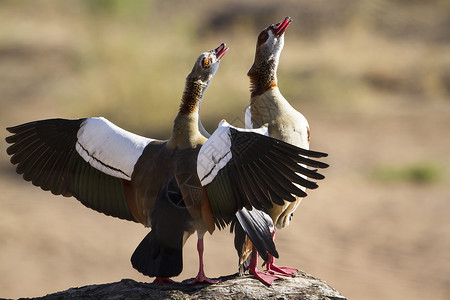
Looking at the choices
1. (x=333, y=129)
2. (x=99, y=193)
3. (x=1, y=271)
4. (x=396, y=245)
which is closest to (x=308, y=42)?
(x=333, y=129)

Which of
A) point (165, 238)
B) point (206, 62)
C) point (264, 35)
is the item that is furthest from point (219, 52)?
point (165, 238)

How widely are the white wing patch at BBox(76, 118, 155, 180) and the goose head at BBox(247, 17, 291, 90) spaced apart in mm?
978

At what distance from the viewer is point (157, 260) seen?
4.02 m

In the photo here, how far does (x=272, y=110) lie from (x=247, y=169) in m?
0.81

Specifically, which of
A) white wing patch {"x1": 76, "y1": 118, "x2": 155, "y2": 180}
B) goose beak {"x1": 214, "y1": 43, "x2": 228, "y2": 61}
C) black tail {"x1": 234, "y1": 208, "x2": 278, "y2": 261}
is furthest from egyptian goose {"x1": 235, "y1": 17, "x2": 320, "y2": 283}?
white wing patch {"x1": 76, "y1": 118, "x2": 155, "y2": 180}

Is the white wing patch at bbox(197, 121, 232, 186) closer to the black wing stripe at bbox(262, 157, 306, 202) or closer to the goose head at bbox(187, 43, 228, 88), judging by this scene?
the black wing stripe at bbox(262, 157, 306, 202)

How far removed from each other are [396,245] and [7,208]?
6.84 m

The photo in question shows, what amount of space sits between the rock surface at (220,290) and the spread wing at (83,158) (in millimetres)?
531

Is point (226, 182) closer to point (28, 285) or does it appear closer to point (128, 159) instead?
point (128, 159)

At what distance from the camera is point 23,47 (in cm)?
2195

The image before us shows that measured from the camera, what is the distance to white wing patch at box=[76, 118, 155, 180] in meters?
4.29

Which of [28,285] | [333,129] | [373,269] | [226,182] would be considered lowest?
[226,182]

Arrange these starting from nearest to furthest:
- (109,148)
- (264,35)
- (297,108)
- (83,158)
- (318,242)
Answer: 1. (109,148)
2. (83,158)
3. (264,35)
4. (318,242)
5. (297,108)

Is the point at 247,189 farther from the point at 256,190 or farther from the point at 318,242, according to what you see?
the point at 318,242
